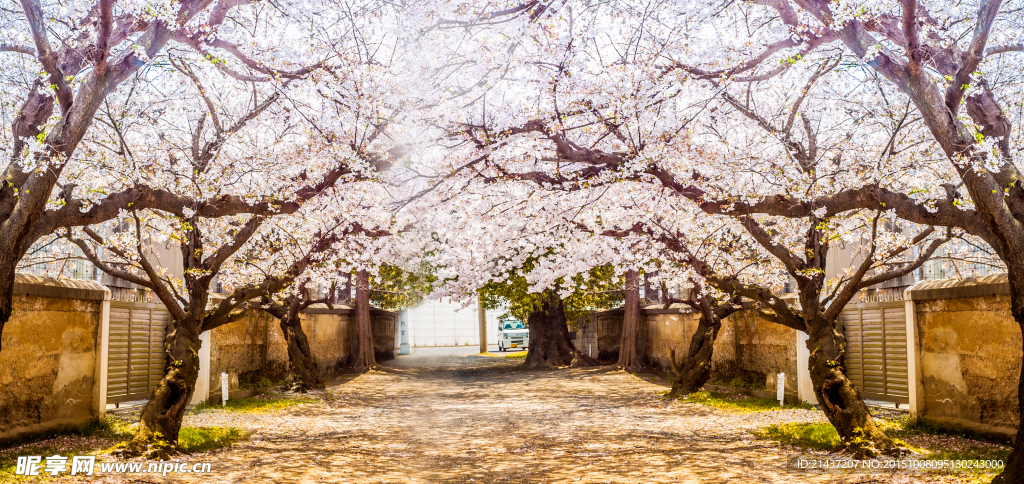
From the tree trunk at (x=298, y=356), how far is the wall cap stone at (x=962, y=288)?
46.6 feet

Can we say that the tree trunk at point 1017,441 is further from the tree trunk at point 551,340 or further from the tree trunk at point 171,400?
the tree trunk at point 551,340

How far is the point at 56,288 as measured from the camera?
31.8ft

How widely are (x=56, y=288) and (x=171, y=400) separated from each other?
91.7 inches

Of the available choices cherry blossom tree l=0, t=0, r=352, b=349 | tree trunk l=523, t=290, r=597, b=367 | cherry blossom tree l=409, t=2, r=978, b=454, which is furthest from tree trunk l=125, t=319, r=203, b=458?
tree trunk l=523, t=290, r=597, b=367

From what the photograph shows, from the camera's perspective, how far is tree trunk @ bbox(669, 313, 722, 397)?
16281 millimetres

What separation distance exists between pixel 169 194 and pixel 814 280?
27.9 feet

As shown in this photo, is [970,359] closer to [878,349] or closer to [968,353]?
[968,353]

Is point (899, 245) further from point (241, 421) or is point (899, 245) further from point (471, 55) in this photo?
point (241, 421)

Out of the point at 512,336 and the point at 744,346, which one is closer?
the point at 744,346

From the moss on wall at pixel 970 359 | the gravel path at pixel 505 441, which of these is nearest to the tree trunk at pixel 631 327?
the gravel path at pixel 505 441

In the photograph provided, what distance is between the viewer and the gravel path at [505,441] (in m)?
7.93

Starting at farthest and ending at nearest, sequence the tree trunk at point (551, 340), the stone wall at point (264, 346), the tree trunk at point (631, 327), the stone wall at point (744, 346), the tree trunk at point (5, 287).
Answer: the tree trunk at point (551, 340)
the tree trunk at point (631, 327)
the stone wall at point (264, 346)
the stone wall at point (744, 346)
the tree trunk at point (5, 287)


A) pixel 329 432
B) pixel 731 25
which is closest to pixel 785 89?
pixel 731 25

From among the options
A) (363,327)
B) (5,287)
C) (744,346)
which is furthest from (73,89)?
(363,327)
